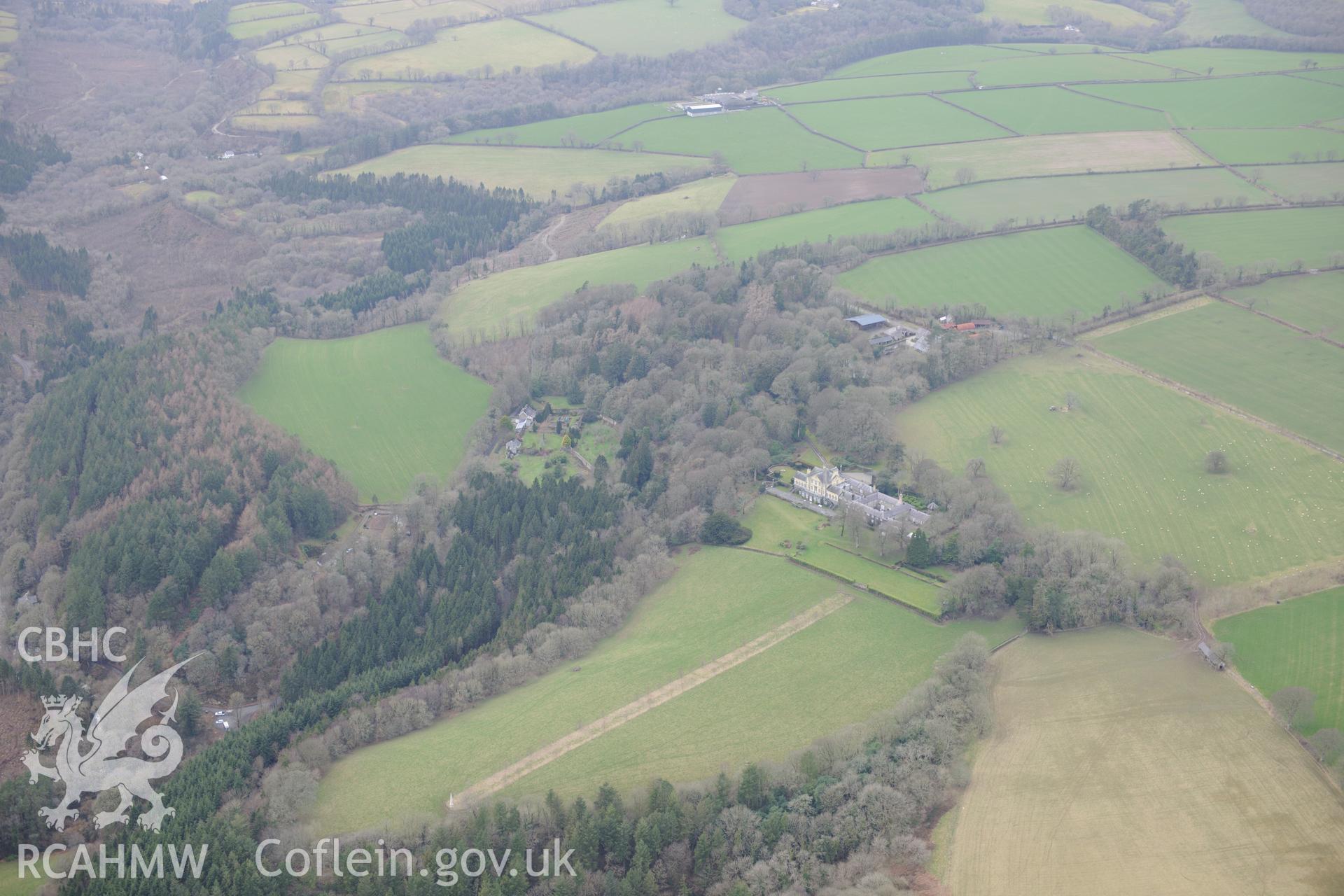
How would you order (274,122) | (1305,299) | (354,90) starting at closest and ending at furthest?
(1305,299), (274,122), (354,90)

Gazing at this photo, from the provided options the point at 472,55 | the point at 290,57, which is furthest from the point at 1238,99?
the point at 290,57

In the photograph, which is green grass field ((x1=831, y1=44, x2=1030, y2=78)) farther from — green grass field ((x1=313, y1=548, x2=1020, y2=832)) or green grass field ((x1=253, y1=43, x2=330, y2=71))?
green grass field ((x1=313, y1=548, x2=1020, y2=832))

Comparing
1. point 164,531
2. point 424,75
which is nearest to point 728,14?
point 424,75

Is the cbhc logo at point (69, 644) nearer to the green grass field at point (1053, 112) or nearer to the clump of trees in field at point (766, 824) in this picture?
the clump of trees in field at point (766, 824)

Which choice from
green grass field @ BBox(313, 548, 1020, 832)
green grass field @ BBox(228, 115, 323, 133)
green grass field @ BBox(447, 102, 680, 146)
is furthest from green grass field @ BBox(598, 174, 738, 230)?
green grass field @ BBox(313, 548, 1020, 832)

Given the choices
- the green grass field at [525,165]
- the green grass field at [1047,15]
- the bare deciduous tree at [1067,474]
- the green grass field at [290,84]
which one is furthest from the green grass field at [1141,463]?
the green grass field at [1047,15]

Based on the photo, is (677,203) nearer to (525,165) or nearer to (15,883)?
(525,165)

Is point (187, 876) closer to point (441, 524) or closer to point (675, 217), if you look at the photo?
point (441, 524)
